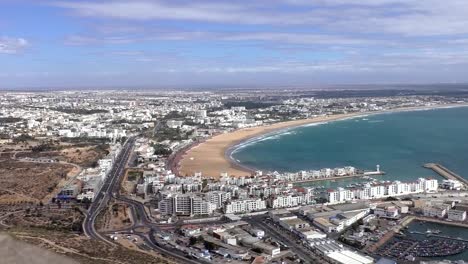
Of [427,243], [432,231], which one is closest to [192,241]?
[427,243]

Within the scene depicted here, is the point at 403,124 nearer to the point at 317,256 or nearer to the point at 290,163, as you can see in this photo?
the point at 290,163

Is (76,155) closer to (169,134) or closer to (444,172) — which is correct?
(169,134)

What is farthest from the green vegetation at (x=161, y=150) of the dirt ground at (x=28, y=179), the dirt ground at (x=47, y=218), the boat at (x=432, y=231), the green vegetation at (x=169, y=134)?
the boat at (x=432, y=231)

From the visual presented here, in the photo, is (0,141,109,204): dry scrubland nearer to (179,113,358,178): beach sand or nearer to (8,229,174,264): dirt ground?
(179,113,358,178): beach sand

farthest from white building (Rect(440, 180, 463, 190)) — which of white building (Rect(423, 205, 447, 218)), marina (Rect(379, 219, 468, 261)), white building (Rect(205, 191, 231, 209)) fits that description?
white building (Rect(205, 191, 231, 209))

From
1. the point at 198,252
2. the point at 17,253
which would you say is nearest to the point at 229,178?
the point at 198,252

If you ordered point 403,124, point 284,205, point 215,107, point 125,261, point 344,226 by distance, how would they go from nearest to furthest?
point 125,261 < point 344,226 < point 284,205 < point 403,124 < point 215,107

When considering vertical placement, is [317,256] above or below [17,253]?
below
